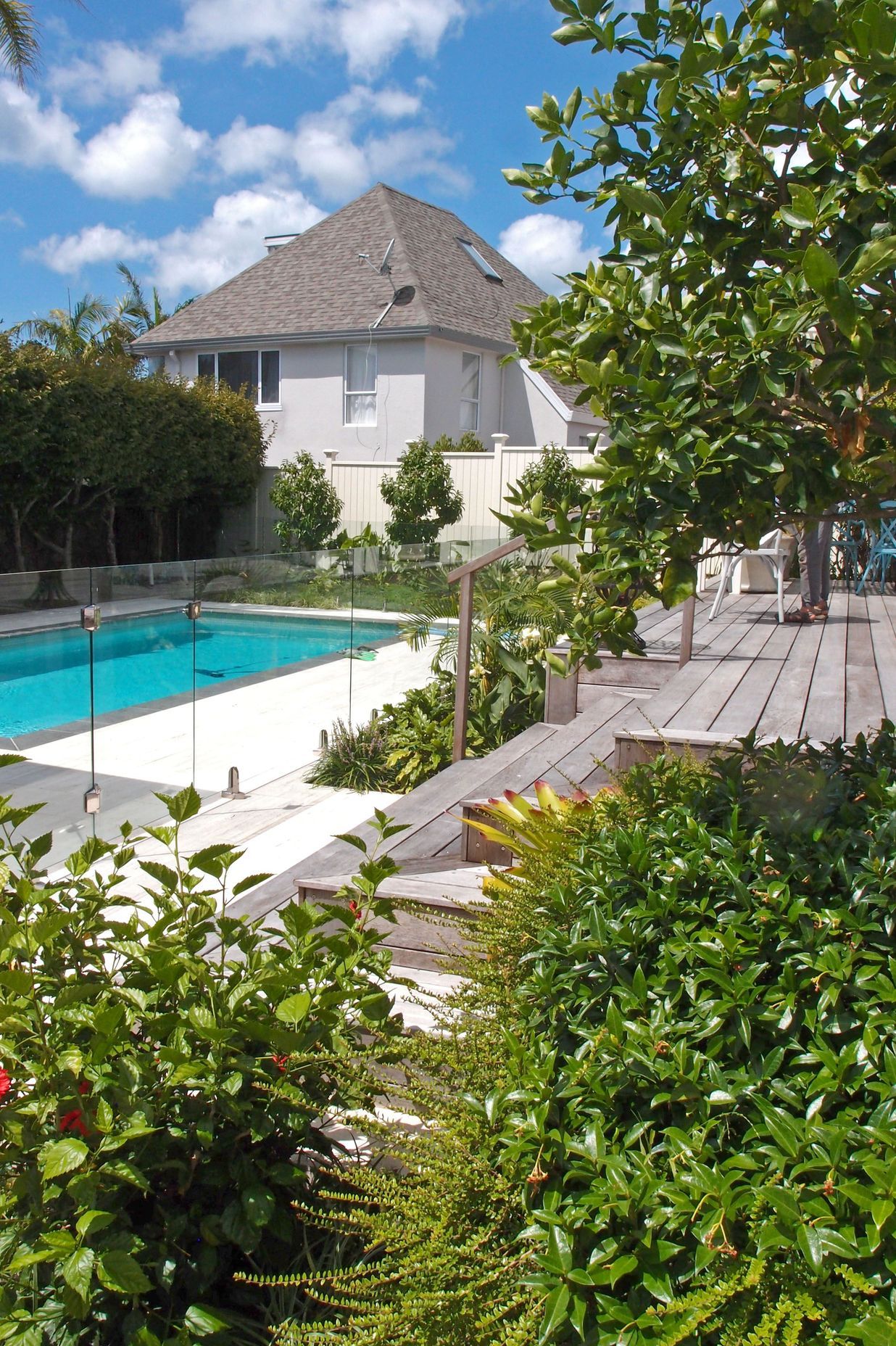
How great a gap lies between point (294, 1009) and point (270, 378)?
21.2 meters

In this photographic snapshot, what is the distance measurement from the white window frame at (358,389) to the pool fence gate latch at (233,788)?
1440 centimetres

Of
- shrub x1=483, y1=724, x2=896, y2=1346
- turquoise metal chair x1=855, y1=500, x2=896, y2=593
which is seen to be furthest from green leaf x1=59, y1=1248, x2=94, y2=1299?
turquoise metal chair x1=855, y1=500, x2=896, y2=593

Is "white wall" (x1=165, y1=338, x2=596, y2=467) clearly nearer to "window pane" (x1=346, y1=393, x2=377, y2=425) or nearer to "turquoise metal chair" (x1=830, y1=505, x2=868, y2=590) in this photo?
"window pane" (x1=346, y1=393, x2=377, y2=425)

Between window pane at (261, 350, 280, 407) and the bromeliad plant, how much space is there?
2054 cm

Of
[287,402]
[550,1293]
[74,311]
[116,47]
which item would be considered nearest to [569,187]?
[550,1293]

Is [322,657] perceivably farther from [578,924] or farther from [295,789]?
[578,924]

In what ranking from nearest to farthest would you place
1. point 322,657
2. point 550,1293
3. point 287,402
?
point 550,1293
point 322,657
point 287,402

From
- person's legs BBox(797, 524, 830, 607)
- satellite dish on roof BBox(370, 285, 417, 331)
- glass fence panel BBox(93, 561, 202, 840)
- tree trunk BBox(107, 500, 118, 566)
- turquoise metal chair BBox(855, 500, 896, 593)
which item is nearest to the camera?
glass fence panel BBox(93, 561, 202, 840)

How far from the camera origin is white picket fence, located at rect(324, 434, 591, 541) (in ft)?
59.1

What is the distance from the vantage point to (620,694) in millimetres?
6441

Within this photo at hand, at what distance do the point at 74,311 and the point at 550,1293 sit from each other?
116 ft

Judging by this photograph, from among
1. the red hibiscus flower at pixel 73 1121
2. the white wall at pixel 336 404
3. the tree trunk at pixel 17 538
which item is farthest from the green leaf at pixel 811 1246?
the white wall at pixel 336 404

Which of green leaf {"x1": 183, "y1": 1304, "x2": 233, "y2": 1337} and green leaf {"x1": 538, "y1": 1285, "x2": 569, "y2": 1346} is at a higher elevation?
green leaf {"x1": 538, "y1": 1285, "x2": 569, "y2": 1346}

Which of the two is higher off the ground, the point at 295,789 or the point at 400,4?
the point at 400,4
